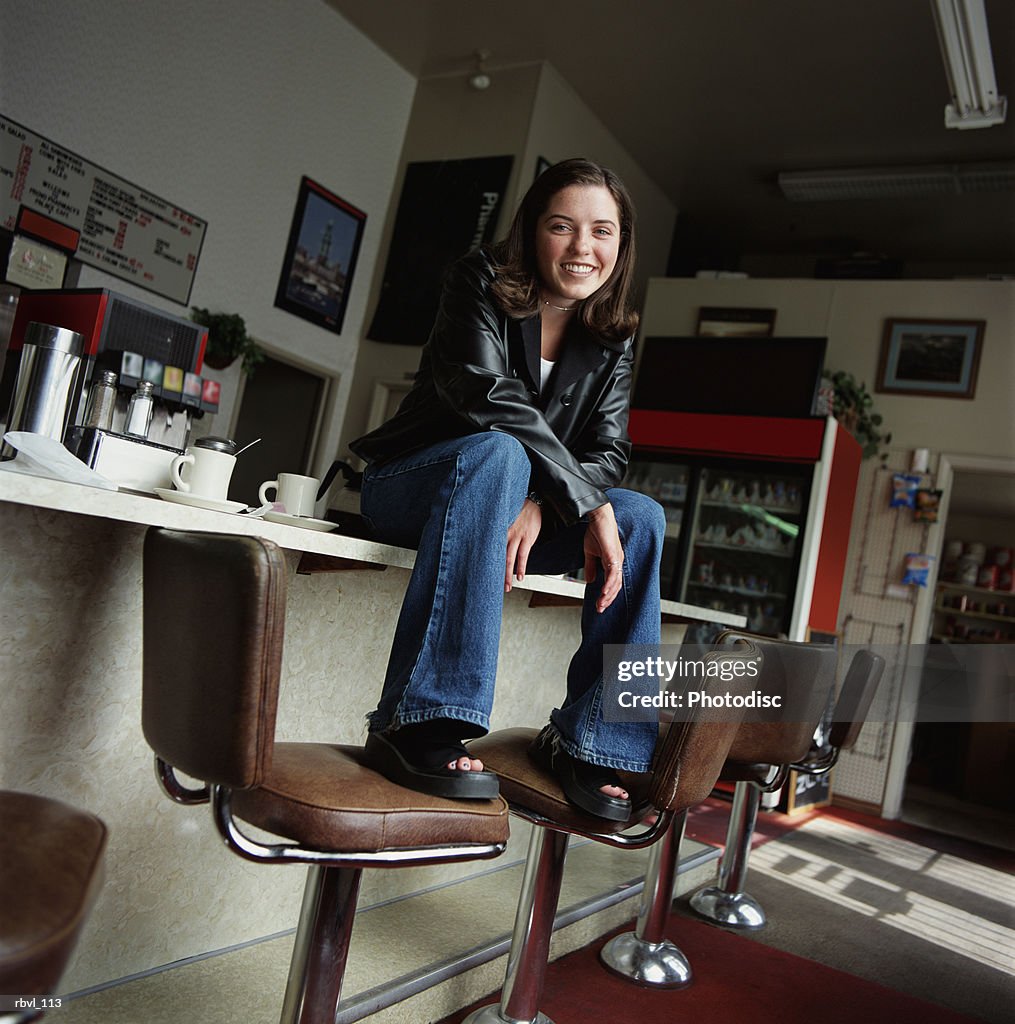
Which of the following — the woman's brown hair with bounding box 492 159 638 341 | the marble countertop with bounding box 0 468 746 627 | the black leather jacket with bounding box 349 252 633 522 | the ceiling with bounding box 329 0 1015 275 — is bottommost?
the marble countertop with bounding box 0 468 746 627

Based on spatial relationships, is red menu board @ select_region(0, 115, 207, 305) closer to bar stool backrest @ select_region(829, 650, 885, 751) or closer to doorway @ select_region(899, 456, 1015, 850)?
bar stool backrest @ select_region(829, 650, 885, 751)

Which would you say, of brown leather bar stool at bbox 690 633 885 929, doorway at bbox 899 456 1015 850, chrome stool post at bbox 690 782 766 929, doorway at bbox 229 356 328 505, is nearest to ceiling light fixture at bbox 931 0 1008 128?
doorway at bbox 899 456 1015 850

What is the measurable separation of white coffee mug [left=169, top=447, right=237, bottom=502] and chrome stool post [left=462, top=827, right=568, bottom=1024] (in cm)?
77

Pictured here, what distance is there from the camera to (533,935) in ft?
4.87

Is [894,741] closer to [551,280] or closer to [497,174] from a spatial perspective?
[497,174]

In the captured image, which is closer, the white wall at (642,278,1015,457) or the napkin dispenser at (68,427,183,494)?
the napkin dispenser at (68,427,183,494)

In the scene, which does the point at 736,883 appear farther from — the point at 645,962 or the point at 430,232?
the point at 430,232

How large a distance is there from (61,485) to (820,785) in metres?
4.81

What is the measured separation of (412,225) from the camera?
5.25 meters

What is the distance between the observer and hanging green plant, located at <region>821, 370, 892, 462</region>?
16.8 ft

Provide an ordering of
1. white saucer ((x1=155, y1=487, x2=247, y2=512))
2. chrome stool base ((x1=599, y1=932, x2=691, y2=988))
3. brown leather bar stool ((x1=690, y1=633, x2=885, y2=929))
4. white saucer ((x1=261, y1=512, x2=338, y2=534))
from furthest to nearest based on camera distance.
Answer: brown leather bar stool ((x1=690, y1=633, x2=885, y2=929)) → chrome stool base ((x1=599, y1=932, x2=691, y2=988)) → white saucer ((x1=261, y1=512, x2=338, y2=534)) → white saucer ((x1=155, y1=487, x2=247, y2=512))

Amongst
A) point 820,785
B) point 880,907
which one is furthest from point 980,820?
point 880,907

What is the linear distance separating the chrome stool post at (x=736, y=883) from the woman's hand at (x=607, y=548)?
55.6 inches

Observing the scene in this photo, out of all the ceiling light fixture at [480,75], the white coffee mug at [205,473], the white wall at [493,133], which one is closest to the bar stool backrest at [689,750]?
the white coffee mug at [205,473]
